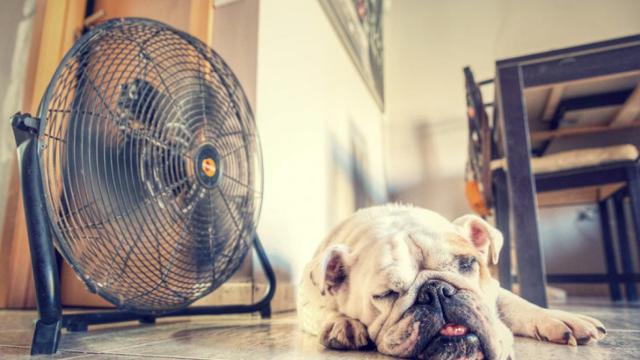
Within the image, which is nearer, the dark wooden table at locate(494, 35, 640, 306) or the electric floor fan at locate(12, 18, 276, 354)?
the electric floor fan at locate(12, 18, 276, 354)

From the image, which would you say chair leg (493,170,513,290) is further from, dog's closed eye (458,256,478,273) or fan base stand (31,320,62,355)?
fan base stand (31,320,62,355)

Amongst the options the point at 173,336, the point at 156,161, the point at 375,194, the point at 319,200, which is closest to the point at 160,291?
the point at 173,336

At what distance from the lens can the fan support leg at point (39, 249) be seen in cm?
88

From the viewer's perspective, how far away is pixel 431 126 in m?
4.32

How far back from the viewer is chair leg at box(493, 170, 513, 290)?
2482 mm

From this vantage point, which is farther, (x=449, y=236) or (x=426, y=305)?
(x=449, y=236)

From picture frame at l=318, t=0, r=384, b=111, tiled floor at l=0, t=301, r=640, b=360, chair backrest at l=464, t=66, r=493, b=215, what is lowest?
tiled floor at l=0, t=301, r=640, b=360

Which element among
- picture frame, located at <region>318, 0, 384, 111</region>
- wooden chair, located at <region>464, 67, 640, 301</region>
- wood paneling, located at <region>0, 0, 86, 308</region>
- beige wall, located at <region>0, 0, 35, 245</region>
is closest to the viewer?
wood paneling, located at <region>0, 0, 86, 308</region>

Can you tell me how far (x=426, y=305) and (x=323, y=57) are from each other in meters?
2.14

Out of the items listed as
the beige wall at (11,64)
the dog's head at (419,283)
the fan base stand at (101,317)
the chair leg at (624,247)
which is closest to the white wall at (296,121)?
the fan base stand at (101,317)

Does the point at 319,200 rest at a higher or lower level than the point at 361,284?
higher

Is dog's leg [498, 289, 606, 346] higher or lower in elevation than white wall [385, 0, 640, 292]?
lower

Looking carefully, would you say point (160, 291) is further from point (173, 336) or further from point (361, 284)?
point (361, 284)

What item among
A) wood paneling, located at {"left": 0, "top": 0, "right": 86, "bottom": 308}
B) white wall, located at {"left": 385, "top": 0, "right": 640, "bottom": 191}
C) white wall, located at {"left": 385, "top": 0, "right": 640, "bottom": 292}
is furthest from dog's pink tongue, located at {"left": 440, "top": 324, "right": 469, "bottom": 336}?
white wall, located at {"left": 385, "top": 0, "right": 640, "bottom": 191}
